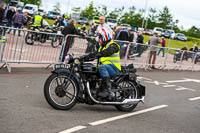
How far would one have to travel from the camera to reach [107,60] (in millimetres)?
7344

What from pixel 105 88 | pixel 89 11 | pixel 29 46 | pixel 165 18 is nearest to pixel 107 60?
pixel 105 88

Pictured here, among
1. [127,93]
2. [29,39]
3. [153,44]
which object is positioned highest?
[29,39]

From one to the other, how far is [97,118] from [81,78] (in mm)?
844

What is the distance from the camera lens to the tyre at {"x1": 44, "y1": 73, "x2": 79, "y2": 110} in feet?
22.1

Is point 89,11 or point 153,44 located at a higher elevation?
point 89,11

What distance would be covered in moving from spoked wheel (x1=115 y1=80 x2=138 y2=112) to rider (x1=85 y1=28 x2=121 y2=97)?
1.08 feet

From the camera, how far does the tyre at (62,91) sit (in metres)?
6.73

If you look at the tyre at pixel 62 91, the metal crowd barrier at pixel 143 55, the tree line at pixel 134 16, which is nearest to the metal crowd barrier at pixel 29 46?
the metal crowd barrier at pixel 143 55

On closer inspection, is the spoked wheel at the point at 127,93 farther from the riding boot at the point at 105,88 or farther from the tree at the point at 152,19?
the tree at the point at 152,19

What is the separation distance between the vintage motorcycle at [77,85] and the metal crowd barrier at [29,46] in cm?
437

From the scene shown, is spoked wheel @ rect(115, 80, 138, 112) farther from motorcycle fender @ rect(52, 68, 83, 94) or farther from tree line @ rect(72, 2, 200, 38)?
tree line @ rect(72, 2, 200, 38)

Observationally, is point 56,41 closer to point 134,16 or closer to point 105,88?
point 105,88

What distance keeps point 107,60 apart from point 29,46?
5473 mm

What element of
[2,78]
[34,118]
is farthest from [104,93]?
[2,78]
